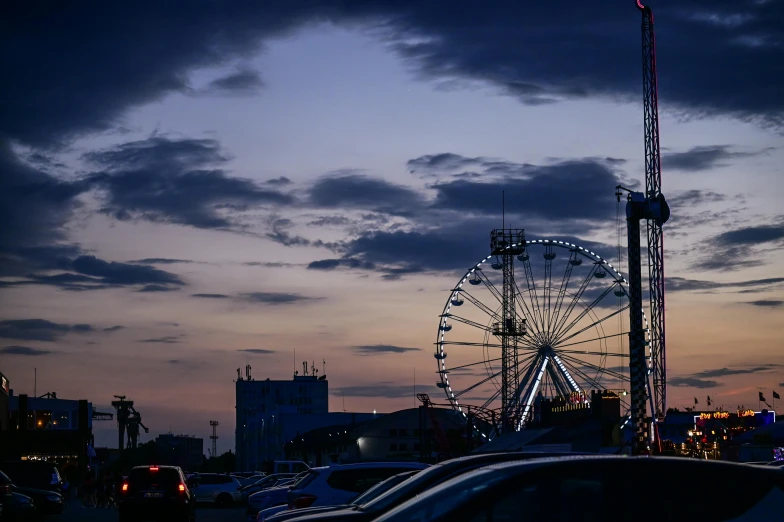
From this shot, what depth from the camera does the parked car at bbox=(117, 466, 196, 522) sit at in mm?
26484

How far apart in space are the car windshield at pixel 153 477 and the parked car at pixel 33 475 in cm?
970

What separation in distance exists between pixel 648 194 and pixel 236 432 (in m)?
107

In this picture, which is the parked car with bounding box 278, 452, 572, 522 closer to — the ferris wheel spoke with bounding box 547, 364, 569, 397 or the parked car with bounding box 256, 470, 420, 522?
the parked car with bounding box 256, 470, 420, 522

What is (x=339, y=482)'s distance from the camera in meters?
17.3

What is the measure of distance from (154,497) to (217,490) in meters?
19.1

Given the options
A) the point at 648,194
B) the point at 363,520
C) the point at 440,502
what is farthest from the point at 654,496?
the point at 648,194

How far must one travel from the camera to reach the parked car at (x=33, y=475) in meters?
35.5

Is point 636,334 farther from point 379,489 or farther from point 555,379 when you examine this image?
point 379,489

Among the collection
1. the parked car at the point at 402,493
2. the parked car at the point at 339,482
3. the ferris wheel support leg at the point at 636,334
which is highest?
the ferris wheel support leg at the point at 636,334

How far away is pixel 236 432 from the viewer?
16038 cm

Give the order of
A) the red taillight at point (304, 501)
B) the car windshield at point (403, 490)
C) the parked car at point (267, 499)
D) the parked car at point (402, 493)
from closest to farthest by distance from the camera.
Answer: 1. the parked car at point (402, 493)
2. the car windshield at point (403, 490)
3. the red taillight at point (304, 501)
4. the parked car at point (267, 499)

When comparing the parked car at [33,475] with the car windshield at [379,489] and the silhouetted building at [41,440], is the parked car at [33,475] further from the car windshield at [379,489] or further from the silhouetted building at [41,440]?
the silhouetted building at [41,440]

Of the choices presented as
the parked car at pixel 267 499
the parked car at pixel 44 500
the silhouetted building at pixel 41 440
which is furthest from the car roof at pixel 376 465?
the silhouetted building at pixel 41 440

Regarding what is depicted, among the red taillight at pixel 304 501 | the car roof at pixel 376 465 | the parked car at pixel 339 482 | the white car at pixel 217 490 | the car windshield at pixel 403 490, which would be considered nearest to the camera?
the car windshield at pixel 403 490
